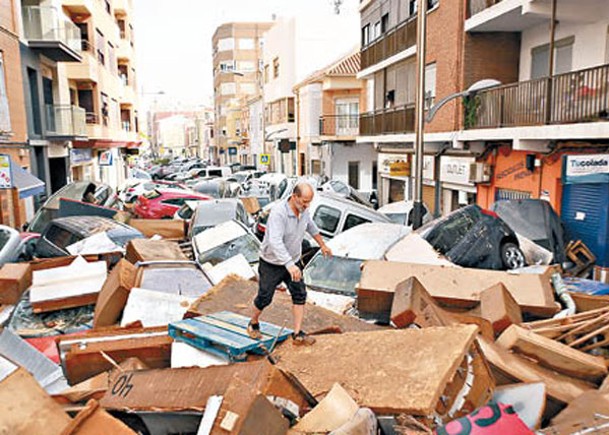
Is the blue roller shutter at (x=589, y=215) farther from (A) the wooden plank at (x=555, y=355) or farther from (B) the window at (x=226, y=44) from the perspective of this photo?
(B) the window at (x=226, y=44)

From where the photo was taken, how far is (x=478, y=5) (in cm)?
1302

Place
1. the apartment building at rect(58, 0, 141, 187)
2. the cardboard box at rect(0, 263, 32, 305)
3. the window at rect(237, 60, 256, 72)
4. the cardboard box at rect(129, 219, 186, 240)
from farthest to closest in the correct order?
the window at rect(237, 60, 256, 72), the apartment building at rect(58, 0, 141, 187), the cardboard box at rect(129, 219, 186, 240), the cardboard box at rect(0, 263, 32, 305)

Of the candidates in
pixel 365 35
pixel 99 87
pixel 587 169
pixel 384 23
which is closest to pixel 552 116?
pixel 587 169

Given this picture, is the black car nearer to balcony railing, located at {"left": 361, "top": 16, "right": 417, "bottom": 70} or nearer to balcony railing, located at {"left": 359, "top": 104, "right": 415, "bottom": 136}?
balcony railing, located at {"left": 359, "top": 104, "right": 415, "bottom": 136}

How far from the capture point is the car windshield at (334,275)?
7191 millimetres

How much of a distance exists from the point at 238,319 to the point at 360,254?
3654mm

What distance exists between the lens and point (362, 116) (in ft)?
71.1

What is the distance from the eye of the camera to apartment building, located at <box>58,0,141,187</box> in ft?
81.7

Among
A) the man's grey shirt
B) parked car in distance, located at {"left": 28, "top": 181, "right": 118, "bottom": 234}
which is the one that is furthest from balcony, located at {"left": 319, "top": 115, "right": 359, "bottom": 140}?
the man's grey shirt

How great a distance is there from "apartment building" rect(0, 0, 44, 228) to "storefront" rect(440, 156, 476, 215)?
11104mm

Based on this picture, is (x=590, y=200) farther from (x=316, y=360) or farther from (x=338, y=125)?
(x=338, y=125)

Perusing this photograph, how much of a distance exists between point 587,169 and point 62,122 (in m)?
18.4

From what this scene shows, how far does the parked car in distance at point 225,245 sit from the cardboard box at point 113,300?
2922 mm

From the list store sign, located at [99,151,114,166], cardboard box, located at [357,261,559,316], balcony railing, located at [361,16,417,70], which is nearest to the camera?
cardboard box, located at [357,261,559,316]
